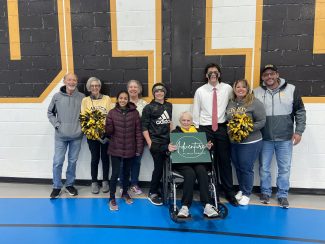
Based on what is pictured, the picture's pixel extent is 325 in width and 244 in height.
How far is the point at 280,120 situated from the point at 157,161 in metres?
1.46

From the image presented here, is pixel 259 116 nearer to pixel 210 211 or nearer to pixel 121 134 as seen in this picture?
pixel 210 211

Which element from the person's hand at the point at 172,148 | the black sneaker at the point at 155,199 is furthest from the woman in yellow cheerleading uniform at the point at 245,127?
the black sneaker at the point at 155,199

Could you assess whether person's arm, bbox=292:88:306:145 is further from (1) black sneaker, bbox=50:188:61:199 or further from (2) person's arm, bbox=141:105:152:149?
(1) black sneaker, bbox=50:188:61:199

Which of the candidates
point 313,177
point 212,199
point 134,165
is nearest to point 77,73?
point 134,165

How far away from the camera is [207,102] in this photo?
3.28 meters

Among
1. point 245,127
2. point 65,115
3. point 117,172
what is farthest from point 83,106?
point 245,127

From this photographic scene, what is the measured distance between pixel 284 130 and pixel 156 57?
1.75 m

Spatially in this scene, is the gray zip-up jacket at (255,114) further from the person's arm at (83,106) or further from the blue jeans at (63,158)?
the blue jeans at (63,158)

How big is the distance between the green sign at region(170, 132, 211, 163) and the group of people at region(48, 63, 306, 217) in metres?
0.07

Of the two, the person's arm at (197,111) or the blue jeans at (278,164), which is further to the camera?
the person's arm at (197,111)

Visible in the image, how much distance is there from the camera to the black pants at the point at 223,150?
3271mm

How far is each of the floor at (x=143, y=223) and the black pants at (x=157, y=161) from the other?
0.24 m

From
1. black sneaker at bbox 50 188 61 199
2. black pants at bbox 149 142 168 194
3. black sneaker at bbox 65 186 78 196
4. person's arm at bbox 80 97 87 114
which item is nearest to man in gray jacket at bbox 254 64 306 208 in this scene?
black pants at bbox 149 142 168 194

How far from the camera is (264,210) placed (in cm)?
310
